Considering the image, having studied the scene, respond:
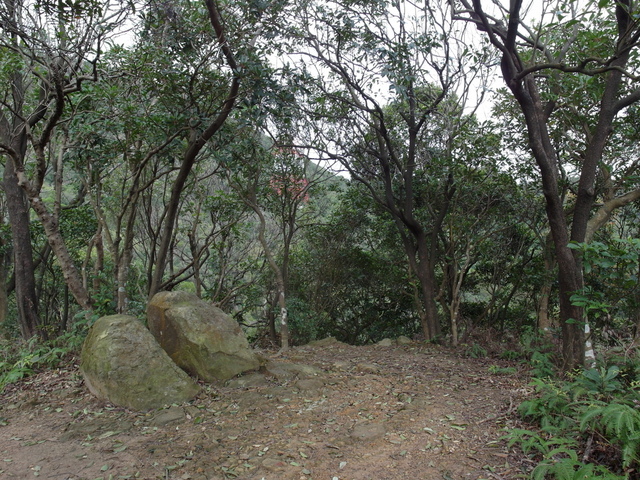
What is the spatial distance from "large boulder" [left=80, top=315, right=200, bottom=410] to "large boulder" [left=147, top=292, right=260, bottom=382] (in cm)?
29

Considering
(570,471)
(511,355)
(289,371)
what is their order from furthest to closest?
1. (511,355)
2. (289,371)
3. (570,471)

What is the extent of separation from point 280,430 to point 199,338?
181 centimetres

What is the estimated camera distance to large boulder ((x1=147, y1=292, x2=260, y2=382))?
18.2 ft

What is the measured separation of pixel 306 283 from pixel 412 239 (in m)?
3.49

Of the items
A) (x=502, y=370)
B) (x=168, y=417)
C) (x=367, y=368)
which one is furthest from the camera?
(x=367, y=368)

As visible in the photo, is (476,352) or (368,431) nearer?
(368,431)

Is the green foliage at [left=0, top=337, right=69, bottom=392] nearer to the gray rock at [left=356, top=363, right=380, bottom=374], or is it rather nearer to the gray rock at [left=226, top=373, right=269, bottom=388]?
the gray rock at [left=226, top=373, right=269, bottom=388]

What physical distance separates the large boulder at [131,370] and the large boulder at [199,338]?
292 millimetres

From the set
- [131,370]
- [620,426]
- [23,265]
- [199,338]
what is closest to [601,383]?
[620,426]

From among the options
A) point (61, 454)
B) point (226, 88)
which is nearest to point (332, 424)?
point (61, 454)

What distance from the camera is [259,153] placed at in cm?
882

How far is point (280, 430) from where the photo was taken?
4328 millimetres

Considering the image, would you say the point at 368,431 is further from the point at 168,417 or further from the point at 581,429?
the point at 168,417

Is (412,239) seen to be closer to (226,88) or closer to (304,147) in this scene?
(304,147)
